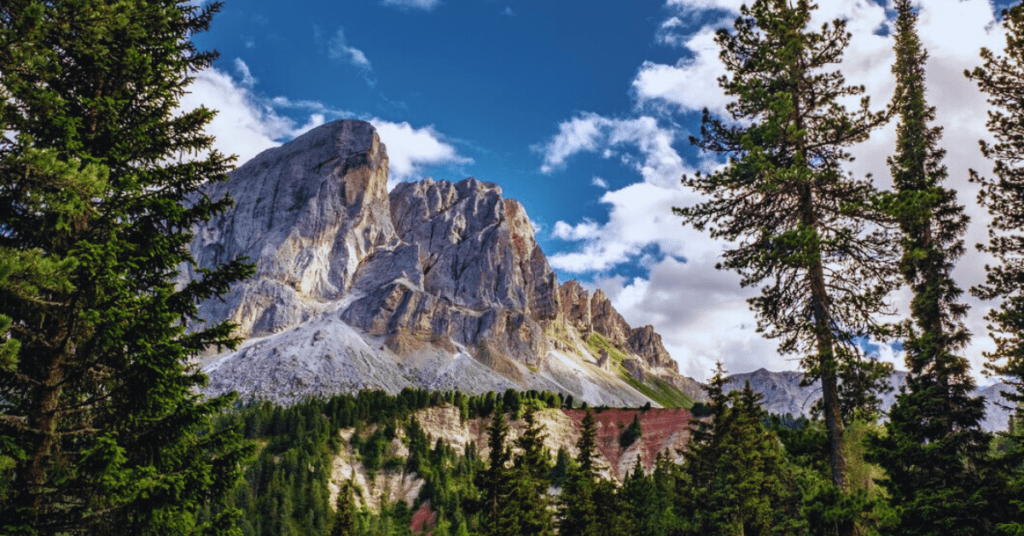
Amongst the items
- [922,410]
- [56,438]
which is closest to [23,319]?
[56,438]

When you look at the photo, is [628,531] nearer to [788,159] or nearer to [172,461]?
[788,159]

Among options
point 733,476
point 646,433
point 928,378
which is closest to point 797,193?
point 928,378

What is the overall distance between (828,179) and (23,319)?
1698cm

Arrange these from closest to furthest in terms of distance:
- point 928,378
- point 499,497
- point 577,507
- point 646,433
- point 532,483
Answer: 1. point 928,378
2. point 499,497
3. point 532,483
4. point 577,507
5. point 646,433

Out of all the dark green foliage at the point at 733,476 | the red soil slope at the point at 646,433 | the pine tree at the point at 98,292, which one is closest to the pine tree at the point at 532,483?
the dark green foliage at the point at 733,476

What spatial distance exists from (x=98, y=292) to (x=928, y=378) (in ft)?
72.0

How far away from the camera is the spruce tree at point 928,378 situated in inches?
676

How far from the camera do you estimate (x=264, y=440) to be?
135250 mm

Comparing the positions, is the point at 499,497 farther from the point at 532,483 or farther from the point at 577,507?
the point at 577,507

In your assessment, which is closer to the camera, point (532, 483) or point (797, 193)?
point (797, 193)

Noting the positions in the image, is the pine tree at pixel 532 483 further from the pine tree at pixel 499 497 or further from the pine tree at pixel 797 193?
the pine tree at pixel 797 193

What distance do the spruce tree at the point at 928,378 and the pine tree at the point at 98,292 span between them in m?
15.3

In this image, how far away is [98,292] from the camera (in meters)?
9.80

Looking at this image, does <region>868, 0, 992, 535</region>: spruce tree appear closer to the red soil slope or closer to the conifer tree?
the conifer tree
